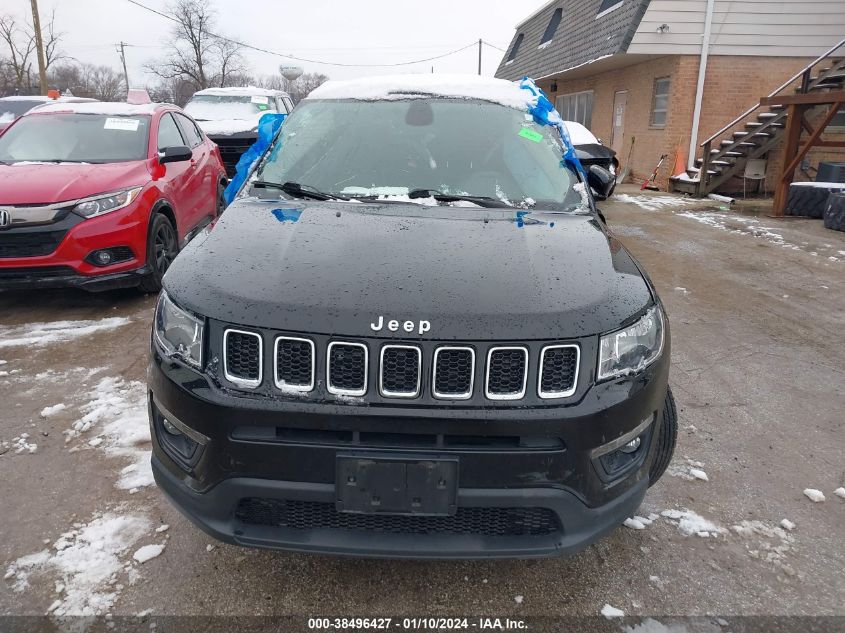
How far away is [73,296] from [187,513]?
453cm

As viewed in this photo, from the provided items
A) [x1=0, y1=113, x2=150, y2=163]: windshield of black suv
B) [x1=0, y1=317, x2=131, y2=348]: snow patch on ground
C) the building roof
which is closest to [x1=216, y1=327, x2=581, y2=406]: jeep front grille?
[x1=0, y1=317, x2=131, y2=348]: snow patch on ground

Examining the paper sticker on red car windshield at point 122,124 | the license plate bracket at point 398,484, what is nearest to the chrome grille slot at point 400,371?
the license plate bracket at point 398,484

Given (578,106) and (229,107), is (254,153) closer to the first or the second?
(229,107)

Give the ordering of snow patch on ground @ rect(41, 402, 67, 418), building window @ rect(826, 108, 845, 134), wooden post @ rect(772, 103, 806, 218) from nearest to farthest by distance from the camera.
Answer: snow patch on ground @ rect(41, 402, 67, 418) → wooden post @ rect(772, 103, 806, 218) → building window @ rect(826, 108, 845, 134)

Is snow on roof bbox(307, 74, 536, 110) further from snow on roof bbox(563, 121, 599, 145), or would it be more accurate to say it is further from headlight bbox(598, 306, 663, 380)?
snow on roof bbox(563, 121, 599, 145)

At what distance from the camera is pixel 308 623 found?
6.79ft

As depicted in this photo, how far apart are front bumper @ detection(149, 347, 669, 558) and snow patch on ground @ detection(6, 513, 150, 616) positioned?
1.84 ft

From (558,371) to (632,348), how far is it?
321 mm

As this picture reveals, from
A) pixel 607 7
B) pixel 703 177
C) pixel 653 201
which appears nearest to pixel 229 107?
pixel 653 201

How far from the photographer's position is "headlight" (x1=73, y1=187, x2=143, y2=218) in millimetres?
4828

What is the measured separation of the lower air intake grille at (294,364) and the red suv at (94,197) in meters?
3.11

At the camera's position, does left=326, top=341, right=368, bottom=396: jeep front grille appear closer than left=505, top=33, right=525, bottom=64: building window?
Yes

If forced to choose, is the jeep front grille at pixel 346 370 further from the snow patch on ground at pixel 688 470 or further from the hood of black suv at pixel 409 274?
the snow patch on ground at pixel 688 470

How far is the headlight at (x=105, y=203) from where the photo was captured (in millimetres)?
4828
